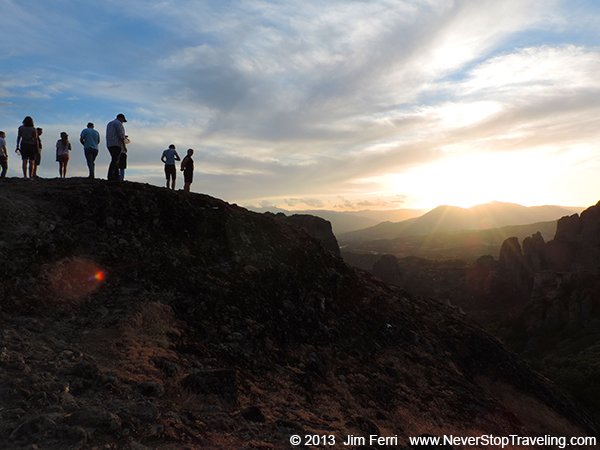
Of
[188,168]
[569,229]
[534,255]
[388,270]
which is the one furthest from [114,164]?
[569,229]

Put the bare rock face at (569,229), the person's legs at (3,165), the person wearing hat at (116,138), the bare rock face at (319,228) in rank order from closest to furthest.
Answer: the person wearing hat at (116,138), the person's legs at (3,165), the bare rock face at (319,228), the bare rock face at (569,229)

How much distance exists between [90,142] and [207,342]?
36.0 feet

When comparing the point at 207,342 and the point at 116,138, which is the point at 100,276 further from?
the point at 116,138

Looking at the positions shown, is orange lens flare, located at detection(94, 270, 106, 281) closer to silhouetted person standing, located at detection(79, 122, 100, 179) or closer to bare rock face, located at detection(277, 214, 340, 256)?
silhouetted person standing, located at detection(79, 122, 100, 179)

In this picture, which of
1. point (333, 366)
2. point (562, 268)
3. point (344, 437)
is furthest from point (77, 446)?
point (562, 268)

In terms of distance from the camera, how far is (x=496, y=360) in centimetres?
2373

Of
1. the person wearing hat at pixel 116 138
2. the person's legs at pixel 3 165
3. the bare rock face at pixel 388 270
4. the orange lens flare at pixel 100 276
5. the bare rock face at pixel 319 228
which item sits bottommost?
the bare rock face at pixel 388 270

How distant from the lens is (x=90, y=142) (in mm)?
18484

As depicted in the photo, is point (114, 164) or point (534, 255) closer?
point (114, 164)

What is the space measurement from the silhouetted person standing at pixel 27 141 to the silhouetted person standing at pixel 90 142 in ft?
8.79

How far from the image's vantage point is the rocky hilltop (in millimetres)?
8445

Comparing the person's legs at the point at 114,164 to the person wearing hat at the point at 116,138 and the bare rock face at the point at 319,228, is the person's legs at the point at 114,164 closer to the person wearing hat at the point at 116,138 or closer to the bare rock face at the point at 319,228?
the person wearing hat at the point at 116,138

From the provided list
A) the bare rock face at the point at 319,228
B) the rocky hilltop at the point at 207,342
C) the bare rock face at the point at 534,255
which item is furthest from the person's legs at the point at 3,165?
the bare rock face at the point at 534,255

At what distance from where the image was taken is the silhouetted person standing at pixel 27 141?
1892 cm
